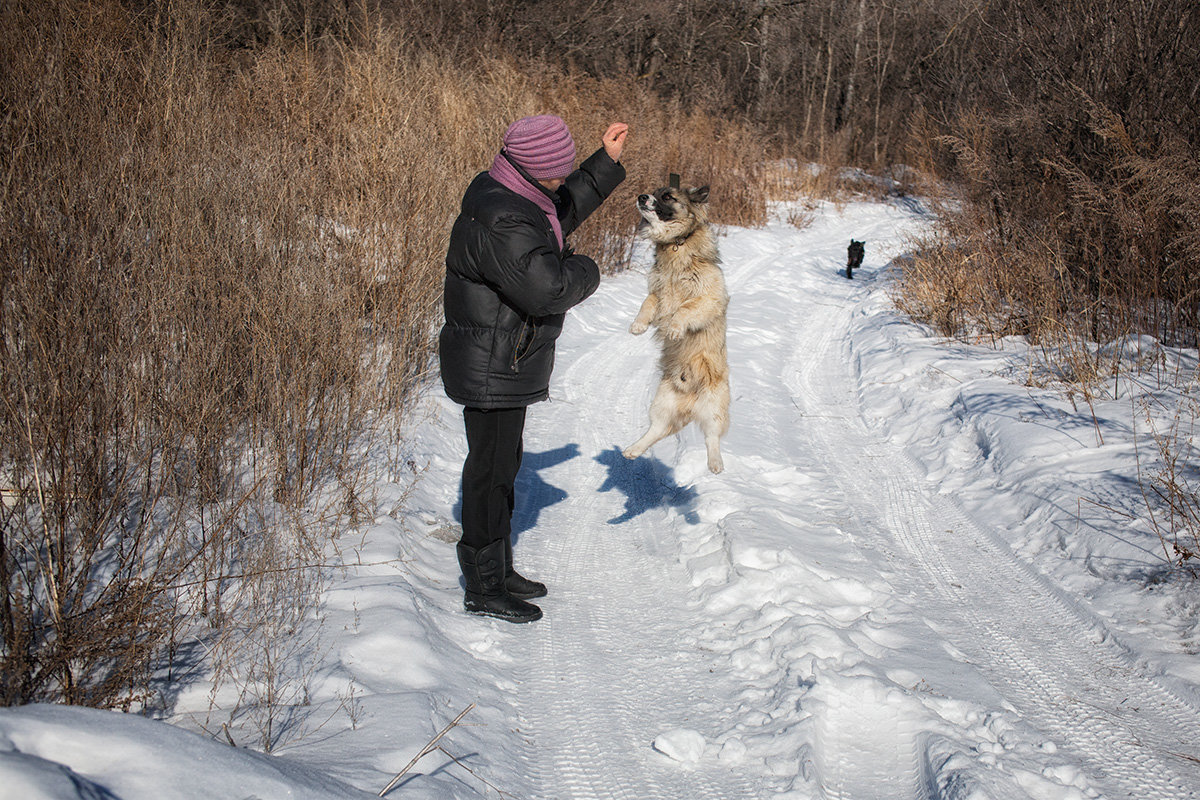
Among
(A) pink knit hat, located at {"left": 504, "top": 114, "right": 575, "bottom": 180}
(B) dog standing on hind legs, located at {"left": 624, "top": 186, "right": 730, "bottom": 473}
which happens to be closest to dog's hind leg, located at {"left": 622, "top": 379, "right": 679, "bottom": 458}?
(B) dog standing on hind legs, located at {"left": 624, "top": 186, "right": 730, "bottom": 473}

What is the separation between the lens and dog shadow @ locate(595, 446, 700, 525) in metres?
4.61

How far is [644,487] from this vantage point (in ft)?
16.3

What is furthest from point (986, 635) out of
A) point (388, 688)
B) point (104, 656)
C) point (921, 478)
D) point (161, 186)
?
point (161, 186)

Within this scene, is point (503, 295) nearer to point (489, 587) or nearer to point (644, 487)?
point (489, 587)

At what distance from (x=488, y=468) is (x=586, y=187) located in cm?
146

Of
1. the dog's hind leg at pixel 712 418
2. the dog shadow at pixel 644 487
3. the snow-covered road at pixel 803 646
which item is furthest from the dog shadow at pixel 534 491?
the dog's hind leg at pixel 712 418

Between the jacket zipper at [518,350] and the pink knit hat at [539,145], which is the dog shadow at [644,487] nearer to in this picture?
the jacket zipper at [518,350]

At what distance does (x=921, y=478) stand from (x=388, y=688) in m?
4.08

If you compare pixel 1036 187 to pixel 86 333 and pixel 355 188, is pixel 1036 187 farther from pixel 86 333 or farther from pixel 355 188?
pixel 86 333

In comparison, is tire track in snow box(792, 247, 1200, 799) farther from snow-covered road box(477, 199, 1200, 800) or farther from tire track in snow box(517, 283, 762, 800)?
tire track in snow box(517, 283, 762, 800)

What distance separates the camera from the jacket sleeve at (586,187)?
354 centimetres

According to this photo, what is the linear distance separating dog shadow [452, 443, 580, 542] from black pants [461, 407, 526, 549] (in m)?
0.80

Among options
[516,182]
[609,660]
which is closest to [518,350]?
[516,182]

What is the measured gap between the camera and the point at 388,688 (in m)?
2.58
